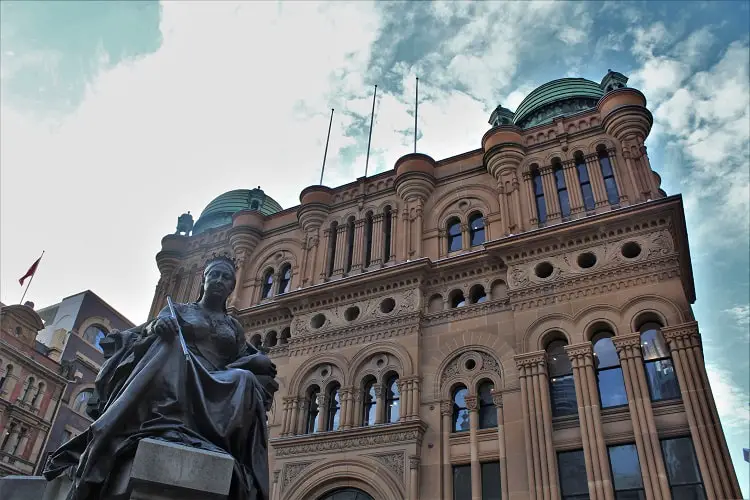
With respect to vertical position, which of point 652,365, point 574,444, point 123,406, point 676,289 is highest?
point 676,289

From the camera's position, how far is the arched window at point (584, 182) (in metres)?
21.8

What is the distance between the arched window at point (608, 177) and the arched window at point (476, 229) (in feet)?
15.7

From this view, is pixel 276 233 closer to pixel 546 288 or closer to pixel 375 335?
pixel 375 335

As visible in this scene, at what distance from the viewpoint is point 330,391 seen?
21812mm

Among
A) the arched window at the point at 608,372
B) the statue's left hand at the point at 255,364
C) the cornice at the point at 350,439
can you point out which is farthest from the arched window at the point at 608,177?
the statue's left hand at the point at 255,364

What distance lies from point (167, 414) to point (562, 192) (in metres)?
19.9

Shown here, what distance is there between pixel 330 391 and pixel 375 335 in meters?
2.62

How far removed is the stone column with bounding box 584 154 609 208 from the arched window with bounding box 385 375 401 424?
9.59m

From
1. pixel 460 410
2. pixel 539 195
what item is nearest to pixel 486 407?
pixel 460 410

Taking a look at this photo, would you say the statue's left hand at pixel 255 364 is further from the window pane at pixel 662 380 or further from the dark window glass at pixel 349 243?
the dark window glass at pixel 349 243

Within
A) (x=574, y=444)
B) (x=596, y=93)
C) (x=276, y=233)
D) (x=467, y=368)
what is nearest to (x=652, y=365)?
(x=574, y=444)

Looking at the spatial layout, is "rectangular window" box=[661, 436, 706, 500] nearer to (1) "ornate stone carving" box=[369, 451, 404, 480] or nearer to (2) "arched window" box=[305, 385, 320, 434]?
(1) "ornate stone carving" box=[369, 451, 404, 480]

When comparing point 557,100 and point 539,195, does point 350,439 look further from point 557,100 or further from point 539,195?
point 557,100

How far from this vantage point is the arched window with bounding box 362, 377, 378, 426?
20.7 metres
